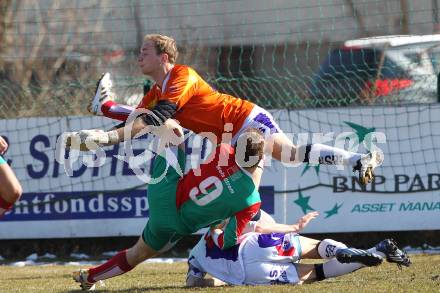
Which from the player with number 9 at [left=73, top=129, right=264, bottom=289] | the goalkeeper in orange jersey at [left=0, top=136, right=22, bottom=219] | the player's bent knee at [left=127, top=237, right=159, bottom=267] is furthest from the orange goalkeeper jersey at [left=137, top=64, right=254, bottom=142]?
the goalkeeper in orange jersey at [left=0, top=136, right=22, bottom=219]

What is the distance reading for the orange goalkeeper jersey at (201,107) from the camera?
7.58m

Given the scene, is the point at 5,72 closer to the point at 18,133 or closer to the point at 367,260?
the point at 18,133

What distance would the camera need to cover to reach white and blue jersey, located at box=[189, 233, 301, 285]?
7230 millimetres

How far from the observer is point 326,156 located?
305 inches

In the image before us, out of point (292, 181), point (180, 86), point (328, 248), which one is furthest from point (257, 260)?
point (292, 181)

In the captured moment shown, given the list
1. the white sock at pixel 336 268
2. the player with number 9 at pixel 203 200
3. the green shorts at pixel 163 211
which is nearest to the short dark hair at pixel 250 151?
the player with number 9 at pixel 203 200

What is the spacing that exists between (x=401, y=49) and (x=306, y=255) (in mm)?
4187

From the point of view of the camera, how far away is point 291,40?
1130 cm

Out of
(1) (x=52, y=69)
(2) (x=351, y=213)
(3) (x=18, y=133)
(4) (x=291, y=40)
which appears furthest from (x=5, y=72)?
(2) (x=351, y=213)

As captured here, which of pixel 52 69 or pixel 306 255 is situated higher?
pixel 52 69

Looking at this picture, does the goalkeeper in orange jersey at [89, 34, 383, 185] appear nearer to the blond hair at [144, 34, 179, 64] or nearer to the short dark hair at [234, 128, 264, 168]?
the blond hair at [144, 34, 179, 64]

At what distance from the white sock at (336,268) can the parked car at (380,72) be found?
372cm

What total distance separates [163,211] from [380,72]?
4.47m

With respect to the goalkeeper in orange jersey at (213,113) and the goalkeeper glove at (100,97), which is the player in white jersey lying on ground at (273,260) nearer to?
the goalkeeper in orange jersey at (213,113)
